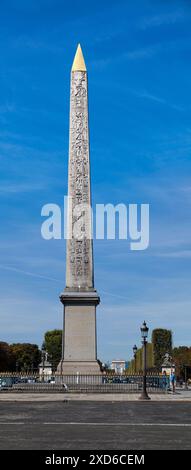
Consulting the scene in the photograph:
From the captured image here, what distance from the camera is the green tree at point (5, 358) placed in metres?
93.2

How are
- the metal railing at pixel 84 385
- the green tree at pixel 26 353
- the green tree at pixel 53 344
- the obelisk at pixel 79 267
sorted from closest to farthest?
1. the metal railing at pixel 84 385
2. the obelisk at pixel 79 267
3. the green tree at pixel 53 344
4. the green tree at pixel 26 353

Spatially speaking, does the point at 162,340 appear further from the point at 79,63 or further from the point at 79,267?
the point at 79,63

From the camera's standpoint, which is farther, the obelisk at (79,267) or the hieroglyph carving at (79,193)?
the obelisk at (79,267)

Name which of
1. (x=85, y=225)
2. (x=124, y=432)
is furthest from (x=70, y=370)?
(x=124, y=432)

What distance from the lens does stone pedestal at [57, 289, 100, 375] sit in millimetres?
35594

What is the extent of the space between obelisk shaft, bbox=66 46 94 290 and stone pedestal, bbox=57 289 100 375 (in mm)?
719

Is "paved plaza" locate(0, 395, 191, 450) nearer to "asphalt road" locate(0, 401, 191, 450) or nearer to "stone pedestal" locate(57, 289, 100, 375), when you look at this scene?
"asphalt road" locate(0, 401, 191, 450)

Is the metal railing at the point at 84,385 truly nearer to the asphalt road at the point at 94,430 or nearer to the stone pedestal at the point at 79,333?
the stone pedestal at the point at 79,333

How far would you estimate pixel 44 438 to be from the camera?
11.7 meters

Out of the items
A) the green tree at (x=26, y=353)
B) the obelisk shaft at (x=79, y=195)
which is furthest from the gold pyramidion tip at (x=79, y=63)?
the green tree at (x=26, y=353)

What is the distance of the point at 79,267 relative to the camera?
115ft

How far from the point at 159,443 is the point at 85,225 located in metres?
24.7

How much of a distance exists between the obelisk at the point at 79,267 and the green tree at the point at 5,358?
2314 inches

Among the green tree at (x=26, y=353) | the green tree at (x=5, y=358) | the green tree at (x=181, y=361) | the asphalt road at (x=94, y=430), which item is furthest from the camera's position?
the green tree at (x=26, y=353)
